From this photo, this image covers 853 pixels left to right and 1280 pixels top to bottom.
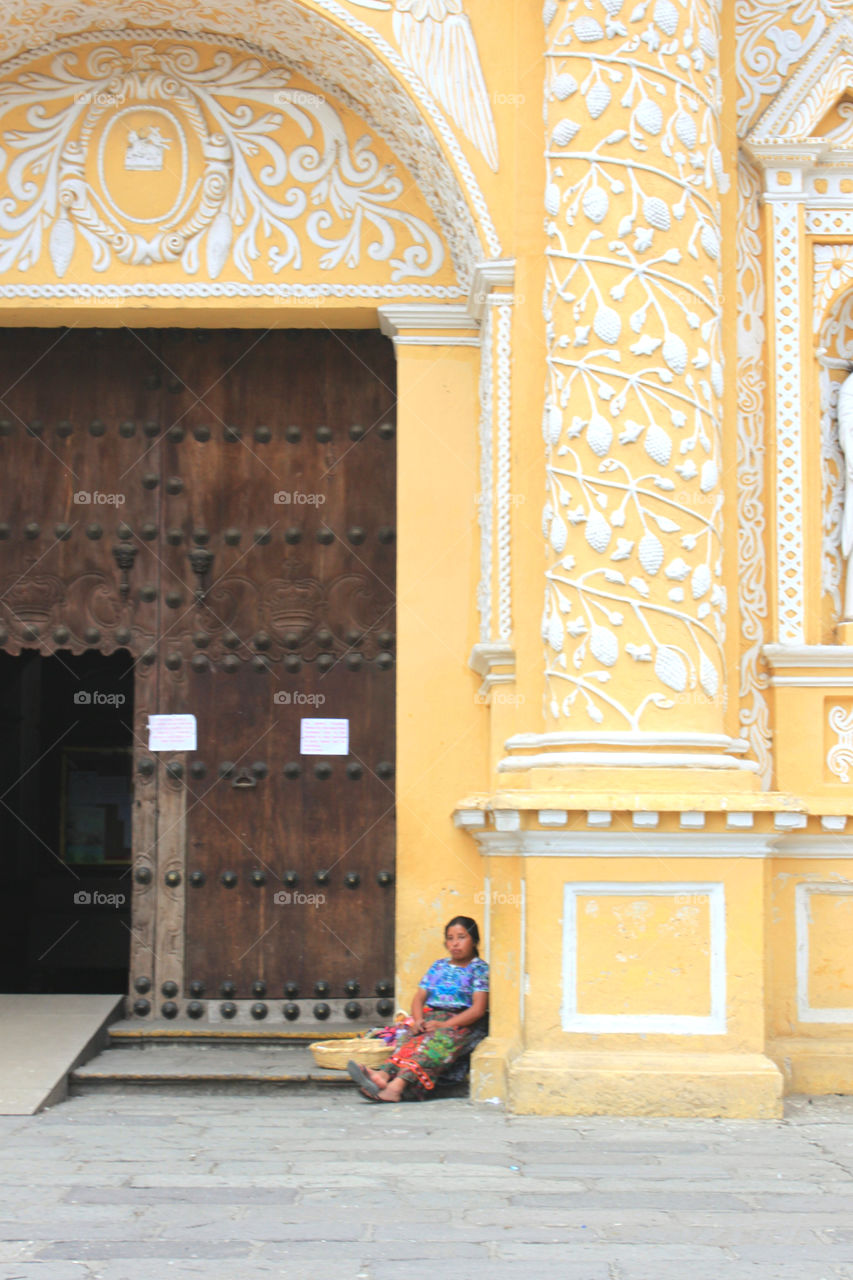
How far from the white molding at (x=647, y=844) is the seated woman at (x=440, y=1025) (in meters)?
0.66

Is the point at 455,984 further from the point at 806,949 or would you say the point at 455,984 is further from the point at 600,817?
the point at 806,949

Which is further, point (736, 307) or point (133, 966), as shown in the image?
point (133, 966)

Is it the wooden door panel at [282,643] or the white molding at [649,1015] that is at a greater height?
the wooden door panel at [282,643]

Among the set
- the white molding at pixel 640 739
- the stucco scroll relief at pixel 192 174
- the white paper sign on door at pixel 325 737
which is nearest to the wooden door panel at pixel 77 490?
the stucco scroll relief at pixel 192 174

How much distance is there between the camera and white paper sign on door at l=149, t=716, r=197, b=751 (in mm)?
6418

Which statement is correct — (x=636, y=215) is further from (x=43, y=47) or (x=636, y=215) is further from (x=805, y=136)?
(x=43, y=47)

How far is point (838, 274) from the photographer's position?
5.96 metres

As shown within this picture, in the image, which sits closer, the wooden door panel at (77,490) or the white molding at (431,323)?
the white molding at (431,323)

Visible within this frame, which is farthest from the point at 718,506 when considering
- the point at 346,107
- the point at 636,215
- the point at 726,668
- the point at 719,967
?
the point at 346,107

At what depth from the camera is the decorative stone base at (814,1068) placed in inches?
214

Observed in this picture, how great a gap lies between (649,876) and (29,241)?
371 centimetres

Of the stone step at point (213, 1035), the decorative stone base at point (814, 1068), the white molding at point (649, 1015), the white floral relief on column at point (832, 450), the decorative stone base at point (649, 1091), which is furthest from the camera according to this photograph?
the stone step at point (213, 1035)

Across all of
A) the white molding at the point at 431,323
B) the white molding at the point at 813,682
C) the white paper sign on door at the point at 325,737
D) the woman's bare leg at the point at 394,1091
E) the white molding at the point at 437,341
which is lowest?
the woman's bare leg at the point at 394,1091

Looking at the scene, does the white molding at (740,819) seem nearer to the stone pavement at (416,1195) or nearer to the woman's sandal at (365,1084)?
the stone pavement at (416,1195)
